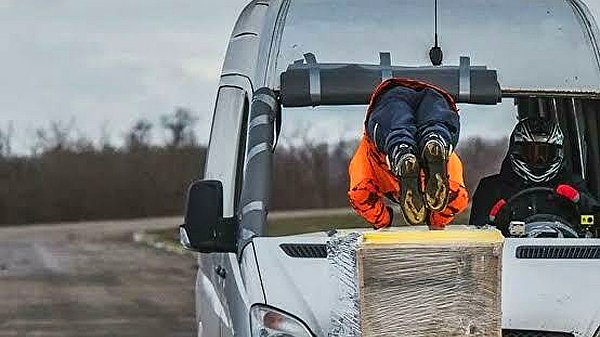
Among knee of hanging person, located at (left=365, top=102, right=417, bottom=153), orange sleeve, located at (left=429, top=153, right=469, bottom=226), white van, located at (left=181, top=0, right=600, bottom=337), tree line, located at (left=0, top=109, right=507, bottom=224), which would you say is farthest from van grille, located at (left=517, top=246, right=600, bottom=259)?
tree line, located at (left=0, top=109, right=507, bottom=224)

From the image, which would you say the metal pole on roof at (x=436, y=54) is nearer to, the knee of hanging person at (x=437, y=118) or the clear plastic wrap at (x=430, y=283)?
the knee of hanging person at (x=437, y=118)

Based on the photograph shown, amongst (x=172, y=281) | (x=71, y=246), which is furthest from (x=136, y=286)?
(x=71, y=246)

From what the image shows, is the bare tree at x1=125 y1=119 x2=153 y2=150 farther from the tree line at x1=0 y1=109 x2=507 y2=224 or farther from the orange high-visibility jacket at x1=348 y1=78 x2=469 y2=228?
the orange high-visibility jacket at x1=348 y1=78 x2=469 y2=228

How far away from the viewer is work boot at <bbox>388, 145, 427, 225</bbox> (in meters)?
5.17

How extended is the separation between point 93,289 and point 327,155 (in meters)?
17.5

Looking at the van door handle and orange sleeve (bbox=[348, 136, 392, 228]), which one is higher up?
orange sleeve (bbox=[348, 136, 392, 228])

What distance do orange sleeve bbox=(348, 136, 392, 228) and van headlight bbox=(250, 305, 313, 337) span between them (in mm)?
724

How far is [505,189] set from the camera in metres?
6.76

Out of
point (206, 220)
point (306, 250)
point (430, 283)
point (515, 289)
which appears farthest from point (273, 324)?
point (515, 289)

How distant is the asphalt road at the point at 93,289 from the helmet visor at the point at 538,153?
10835 millimetres

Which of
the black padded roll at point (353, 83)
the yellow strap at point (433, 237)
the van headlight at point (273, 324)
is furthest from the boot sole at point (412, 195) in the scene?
the black padded roll at point (353, 83)

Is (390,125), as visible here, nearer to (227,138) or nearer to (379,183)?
(379,183)

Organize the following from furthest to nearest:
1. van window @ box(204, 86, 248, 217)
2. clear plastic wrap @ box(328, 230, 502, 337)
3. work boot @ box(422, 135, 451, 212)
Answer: van window @ box(204, 86, 248, 217), work boot @ box(422, 135, 451, 212), clear plastic wrap @ box(328, 230, 502, 337)

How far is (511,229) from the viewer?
6355mm
